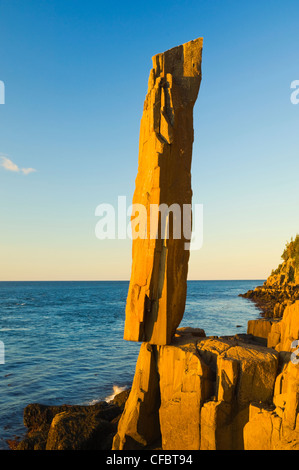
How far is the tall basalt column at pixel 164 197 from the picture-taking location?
10.6m

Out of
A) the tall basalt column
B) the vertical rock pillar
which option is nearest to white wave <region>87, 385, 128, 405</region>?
the vertical rock pillar

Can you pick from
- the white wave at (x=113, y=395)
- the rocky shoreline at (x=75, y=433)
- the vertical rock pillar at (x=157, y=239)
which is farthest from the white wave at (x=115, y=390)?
the vertical rock pillar at (x=157, y=239)

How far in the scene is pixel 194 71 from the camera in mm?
11570

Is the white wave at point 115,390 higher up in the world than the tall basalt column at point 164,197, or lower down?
lower down

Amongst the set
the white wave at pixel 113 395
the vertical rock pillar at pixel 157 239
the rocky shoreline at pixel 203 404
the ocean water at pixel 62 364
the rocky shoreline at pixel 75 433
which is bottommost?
the ocean water at pixel 62 364

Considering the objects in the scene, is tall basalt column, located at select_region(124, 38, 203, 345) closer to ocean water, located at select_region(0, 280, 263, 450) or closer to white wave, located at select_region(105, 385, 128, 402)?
ocean water, located at select_region(0, 280, 263, 450)

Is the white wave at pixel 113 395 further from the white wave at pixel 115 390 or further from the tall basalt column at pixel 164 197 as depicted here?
the tall basalt column at pixel 164 197

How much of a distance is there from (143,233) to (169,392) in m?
4.56

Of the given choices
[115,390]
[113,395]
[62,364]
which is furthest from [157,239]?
[62,364]

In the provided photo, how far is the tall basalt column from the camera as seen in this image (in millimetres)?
10609

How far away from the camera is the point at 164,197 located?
34.9 feet

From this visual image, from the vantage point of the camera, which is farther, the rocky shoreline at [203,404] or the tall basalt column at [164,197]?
the tall basalt column at [164,197]

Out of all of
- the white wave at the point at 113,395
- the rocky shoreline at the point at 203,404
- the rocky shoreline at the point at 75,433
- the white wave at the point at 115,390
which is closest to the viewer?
the rocky shoreline at the point at 203,404

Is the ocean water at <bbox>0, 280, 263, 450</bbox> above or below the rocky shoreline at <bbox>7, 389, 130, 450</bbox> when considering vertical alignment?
below
